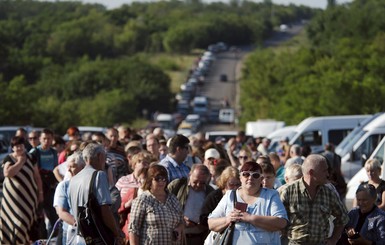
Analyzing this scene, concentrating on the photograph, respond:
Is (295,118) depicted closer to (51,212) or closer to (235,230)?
(51,212)

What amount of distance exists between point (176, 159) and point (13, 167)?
2.41 meters

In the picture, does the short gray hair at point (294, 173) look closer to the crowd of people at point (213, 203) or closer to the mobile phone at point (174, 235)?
the crowd of people at point (213, 203)

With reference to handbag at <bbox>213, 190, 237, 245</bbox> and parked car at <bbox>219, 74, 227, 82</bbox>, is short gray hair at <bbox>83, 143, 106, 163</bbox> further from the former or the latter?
parked car at <bbox>219, 74, 227, 82</bbox>

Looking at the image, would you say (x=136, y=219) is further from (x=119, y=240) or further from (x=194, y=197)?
(x=194, y=197)

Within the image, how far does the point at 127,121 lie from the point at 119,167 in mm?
113568

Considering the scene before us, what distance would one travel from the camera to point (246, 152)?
19.5 metres

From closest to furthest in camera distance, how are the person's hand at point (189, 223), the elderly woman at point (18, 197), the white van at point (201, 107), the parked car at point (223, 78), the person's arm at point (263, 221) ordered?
1. the person's arm at point (263, 221)
2. the person's hand at point (189, 223)
3. the elderly woman at point (18, 197)
4. the white van at point (201, 107)
5. the parked car at point (223, 78)

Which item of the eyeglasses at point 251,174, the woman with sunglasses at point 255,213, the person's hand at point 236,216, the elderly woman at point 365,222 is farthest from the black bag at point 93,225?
the elderly woman at point 365,222

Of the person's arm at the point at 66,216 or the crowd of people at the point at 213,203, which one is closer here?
the crowd of people at the point at 213,203

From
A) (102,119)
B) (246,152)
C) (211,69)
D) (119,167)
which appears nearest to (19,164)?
(119,167)

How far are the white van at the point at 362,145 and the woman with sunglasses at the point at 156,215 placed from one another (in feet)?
48.8

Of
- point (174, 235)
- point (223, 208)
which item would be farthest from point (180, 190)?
point (223, 208)

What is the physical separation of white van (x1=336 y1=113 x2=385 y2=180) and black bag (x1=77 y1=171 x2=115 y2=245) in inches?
612

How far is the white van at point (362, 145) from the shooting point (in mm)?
26953
